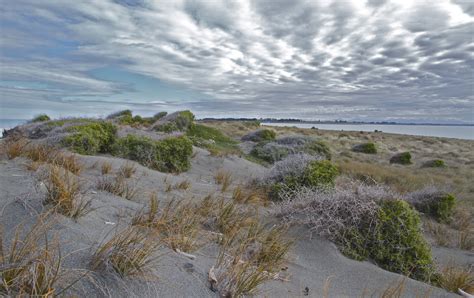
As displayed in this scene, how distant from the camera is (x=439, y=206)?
869cm

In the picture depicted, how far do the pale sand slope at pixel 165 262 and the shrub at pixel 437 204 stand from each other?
222 inches

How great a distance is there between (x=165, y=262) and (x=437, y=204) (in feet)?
27.0

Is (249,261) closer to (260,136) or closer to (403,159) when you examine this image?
(260,136)

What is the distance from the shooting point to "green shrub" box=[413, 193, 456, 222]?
8.67 meters

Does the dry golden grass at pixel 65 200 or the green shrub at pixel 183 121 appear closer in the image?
the dry golden grass at pixel 65 200

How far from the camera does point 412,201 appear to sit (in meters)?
9.15

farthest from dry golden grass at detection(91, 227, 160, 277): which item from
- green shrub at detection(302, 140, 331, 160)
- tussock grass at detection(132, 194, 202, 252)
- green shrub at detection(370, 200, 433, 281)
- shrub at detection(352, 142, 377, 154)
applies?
shrub at detection(352, 142, 377, 154)

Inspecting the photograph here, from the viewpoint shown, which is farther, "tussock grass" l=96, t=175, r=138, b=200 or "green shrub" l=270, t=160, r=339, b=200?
"green shrub" l=270, t=160, r=339, b=200

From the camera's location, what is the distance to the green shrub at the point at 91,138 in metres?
9.37

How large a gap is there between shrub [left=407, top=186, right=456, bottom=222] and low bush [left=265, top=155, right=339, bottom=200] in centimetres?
292

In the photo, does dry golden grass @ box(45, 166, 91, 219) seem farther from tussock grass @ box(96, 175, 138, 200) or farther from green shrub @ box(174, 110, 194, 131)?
green shrub @ box(174, 110, 194, 131)

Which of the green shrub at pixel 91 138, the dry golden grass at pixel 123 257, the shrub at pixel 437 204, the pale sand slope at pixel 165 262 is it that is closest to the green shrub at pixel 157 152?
the green shrub at pixel 91 138

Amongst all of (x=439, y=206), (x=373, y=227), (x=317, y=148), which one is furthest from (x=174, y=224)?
(x=317, y=148)

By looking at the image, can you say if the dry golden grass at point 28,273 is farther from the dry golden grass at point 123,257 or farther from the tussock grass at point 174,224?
the tussock grass at point 174,224
